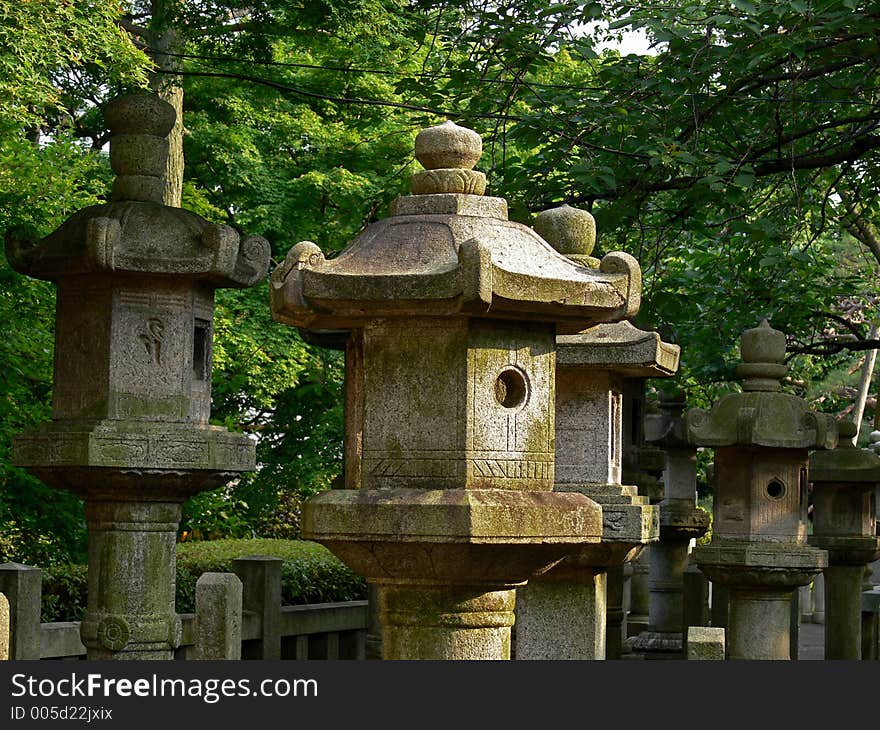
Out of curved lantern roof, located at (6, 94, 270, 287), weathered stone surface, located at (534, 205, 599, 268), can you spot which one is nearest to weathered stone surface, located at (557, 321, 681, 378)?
weathered stone surface, located at (534, 205, 599, 268)

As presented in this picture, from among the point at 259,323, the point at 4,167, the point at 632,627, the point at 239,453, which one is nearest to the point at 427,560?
the point at 239,453

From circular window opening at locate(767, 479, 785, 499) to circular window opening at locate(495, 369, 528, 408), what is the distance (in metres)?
5.07

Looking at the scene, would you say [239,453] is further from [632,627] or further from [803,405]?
[632,627]

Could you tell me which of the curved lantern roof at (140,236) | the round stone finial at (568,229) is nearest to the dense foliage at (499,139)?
the curved lantern roof at (140,236)

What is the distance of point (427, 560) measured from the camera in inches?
223

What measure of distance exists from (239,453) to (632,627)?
31.3 feet

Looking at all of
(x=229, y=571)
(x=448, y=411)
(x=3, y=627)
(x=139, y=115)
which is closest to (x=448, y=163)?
(x=448, y=411)

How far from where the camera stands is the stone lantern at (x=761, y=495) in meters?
10.3

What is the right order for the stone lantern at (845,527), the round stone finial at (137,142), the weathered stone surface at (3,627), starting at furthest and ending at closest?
the stone lantern at (845,527) < the round stone finial at (137,142) < the weathered stone surface at (3,627)

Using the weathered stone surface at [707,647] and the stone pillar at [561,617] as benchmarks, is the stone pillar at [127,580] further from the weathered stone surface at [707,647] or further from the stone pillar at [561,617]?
the weathered stone surface at [707,647]

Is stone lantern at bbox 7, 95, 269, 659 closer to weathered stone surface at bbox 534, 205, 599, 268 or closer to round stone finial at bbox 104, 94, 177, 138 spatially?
round stone finial at bbox 104, 94, 177, 138

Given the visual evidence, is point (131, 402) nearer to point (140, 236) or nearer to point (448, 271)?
point (140, 236)

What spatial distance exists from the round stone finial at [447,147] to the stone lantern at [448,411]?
20 centimetres

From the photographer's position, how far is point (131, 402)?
8.48 m
